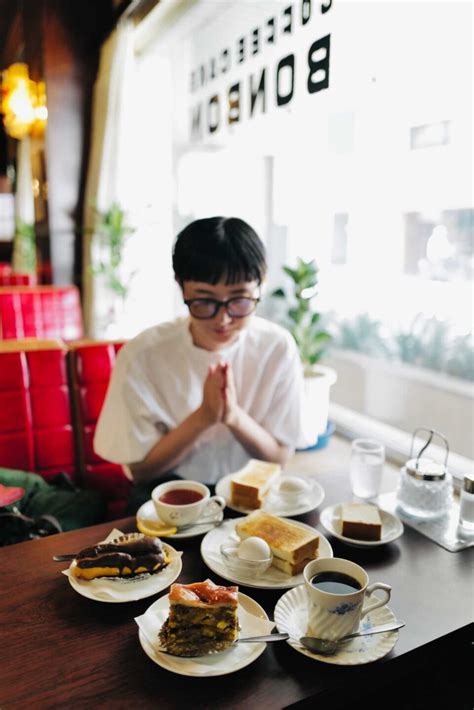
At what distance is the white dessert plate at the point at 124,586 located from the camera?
34.6 inches

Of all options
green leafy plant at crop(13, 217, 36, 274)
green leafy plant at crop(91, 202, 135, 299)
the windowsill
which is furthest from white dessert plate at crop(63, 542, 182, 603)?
green leafy plant at crop(13, 217, 36, 274)

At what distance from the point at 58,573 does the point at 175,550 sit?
216 mm

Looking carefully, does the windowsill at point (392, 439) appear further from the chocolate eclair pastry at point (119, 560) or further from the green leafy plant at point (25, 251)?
the green leafy plant at point (25, 251)

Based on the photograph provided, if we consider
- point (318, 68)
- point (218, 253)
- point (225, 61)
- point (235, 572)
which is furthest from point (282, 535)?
point (225, 61)

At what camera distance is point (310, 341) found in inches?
112

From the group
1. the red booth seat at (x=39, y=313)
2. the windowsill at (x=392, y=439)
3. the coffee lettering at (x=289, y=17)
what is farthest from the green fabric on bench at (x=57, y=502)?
the red booth seat at (x=39, y=313)

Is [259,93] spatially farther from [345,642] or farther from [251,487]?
[345,642]

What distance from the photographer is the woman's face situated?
4.40ft

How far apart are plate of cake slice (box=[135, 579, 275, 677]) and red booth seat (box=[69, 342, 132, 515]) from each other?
3.55 feet

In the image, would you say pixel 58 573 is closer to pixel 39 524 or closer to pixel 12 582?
pixel 12 582

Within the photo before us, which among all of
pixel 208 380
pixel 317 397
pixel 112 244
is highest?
pixel 112 244

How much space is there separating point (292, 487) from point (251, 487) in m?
0.11

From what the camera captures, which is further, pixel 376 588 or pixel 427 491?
pixel 427 491

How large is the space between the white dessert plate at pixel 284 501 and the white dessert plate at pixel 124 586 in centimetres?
29
